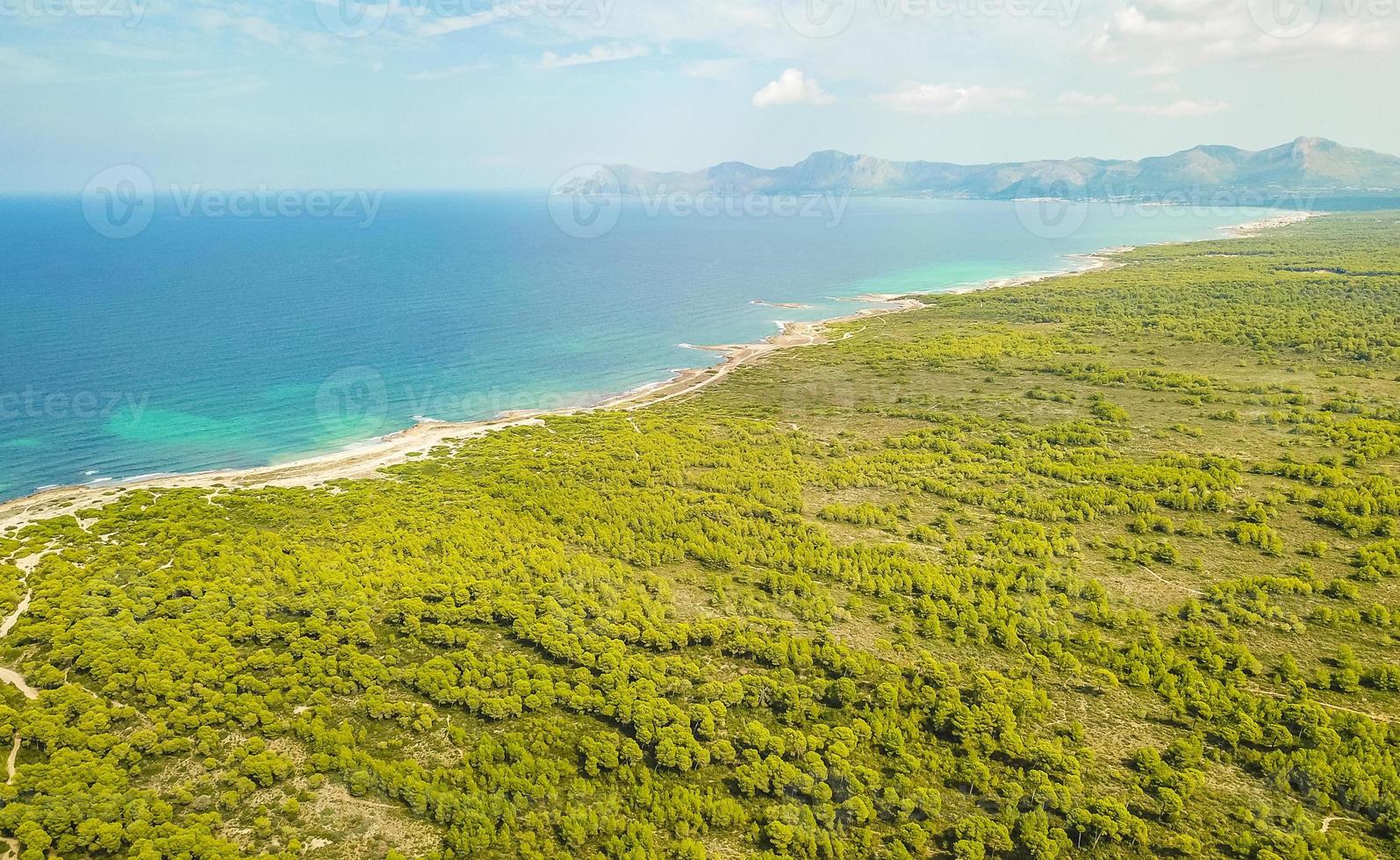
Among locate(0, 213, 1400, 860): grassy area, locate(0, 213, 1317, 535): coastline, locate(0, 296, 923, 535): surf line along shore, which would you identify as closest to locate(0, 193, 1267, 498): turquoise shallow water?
locate(0, 296, 923, 535): surf line along shore

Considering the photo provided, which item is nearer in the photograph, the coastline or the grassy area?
the grassy area

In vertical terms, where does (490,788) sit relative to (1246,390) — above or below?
below

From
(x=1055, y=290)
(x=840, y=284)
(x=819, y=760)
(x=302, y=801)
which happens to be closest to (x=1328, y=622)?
(x=819, y=760)

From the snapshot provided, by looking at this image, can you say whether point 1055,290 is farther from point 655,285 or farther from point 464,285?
point 464,285

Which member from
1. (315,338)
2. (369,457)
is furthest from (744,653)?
(315,338)

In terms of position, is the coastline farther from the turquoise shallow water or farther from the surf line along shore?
the turquoise shallow water
